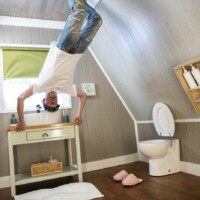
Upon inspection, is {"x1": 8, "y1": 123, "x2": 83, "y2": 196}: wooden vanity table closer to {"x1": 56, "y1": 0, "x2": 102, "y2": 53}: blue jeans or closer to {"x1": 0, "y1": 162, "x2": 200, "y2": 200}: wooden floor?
{"x1": 0, "y1": 162, "x2": 200, "y2": 200}: wooden floor

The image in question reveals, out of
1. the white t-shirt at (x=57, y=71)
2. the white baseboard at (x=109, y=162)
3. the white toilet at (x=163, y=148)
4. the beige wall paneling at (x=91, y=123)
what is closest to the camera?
the white t-shirt at (x=57, y=71)

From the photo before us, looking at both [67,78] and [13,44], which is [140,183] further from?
[13,44]

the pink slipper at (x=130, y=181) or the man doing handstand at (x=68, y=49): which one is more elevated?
the man doing handstand at (x=68, y=49)

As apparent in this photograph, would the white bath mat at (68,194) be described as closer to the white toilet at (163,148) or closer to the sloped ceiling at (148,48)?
the white toilet at (163,148)

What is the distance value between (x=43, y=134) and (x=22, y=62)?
1121 millimetres

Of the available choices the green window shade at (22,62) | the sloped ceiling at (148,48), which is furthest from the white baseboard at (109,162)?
the green window shade at (22,62)

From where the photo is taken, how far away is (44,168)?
2.65m

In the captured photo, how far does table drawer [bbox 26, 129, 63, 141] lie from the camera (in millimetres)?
2576

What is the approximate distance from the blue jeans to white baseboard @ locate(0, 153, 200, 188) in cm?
178

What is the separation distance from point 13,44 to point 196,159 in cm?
281

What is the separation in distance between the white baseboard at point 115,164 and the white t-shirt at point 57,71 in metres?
1.31

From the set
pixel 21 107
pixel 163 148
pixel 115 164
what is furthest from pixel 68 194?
pixel 115 164

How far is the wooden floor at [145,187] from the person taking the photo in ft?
6.99

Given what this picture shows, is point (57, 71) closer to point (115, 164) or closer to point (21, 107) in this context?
point (21, 107)
